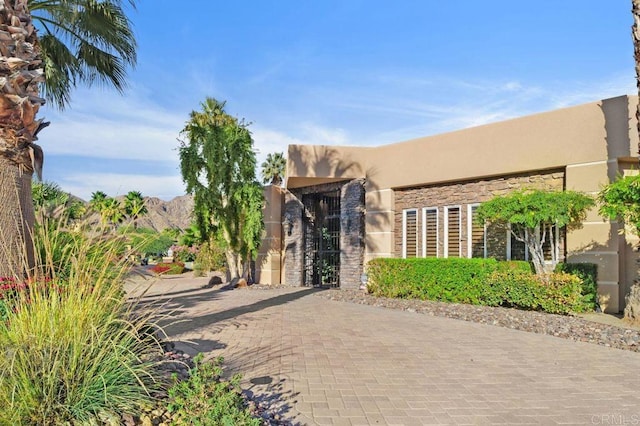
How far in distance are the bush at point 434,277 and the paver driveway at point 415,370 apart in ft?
6.74

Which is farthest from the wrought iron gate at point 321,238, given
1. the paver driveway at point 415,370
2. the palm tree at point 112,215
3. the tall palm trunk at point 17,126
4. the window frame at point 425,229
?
the palm tree at point 112,215

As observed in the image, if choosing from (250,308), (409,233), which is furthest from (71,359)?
(409,233)

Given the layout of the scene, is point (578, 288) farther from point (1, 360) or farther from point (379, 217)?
point (1, 360)

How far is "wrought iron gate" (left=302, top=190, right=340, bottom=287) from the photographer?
1670 cm

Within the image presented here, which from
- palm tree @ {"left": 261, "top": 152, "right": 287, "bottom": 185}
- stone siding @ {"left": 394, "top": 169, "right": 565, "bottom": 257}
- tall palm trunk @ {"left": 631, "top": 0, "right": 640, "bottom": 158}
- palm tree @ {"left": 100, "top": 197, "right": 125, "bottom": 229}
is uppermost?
palm tree @ {"left": 261, "top": 152, "right": 287, "bottom": 185}

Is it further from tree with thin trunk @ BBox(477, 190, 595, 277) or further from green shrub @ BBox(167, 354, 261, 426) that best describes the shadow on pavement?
tree with thin trunk @ BBox(477, 190, 595, 277)

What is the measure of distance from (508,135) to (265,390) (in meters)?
9.64

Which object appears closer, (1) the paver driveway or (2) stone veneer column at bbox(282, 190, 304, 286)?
(1) the paver driveway

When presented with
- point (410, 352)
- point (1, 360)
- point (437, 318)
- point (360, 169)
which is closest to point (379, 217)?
point (360, 169)

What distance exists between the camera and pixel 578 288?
951 cm

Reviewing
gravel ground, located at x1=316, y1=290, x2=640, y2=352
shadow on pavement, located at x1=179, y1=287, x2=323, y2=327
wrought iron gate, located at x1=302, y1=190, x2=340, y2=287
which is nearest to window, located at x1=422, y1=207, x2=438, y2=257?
gravel ground, located at x1=316, y1=290, x2=640, y2=352

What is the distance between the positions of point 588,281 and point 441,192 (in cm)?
471

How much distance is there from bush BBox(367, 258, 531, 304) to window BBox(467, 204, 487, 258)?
1.25 meters

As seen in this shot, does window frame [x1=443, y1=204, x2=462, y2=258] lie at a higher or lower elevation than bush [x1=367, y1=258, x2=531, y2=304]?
higher
